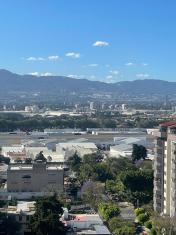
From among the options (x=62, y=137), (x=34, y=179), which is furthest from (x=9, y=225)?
(x=62, y=137)

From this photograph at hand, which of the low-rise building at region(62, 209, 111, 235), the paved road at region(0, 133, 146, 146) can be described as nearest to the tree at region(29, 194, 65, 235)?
the low-rise building at region(62, 209, 111, 235)

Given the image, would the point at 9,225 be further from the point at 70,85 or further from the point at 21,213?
the point at 70,85

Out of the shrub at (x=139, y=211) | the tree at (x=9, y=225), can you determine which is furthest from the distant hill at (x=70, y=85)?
the tree at (x=9, y=225)

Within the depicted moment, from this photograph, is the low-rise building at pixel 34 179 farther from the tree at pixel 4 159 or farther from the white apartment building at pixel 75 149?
the white apartment building at pixel 75 149

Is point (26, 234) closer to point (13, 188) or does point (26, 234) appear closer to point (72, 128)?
point (13, 188)

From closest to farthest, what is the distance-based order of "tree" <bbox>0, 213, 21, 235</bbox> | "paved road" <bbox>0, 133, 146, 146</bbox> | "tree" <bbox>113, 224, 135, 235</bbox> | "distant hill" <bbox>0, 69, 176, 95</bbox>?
"tree" <bbox>113, 224, 135, 235</bbox>
"tree" <bbox>0, 213, 21, 235</bbox>
"paved road" <bbox>0, 133, 146, 146</bbox>
"distant hill" <bbox>0, 69, 176, 95</bbox>

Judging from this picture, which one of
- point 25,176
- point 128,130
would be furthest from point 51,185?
point 128,130

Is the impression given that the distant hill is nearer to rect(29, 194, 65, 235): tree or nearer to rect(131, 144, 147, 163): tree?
rect(131, 144, 147, 163): tree
